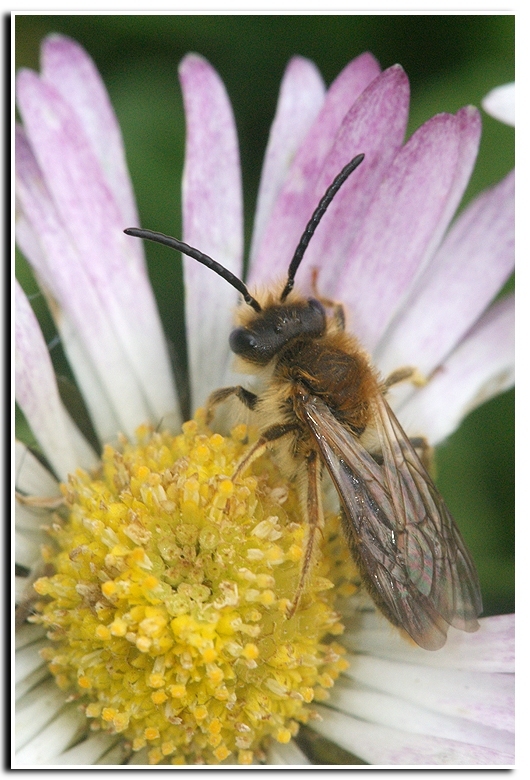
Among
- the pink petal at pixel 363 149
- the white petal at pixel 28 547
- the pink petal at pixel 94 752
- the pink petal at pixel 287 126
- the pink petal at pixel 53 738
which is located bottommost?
the pink petal at pixel 94 752

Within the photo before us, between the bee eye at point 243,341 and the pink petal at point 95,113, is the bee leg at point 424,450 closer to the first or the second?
the bee eye at point 243,341

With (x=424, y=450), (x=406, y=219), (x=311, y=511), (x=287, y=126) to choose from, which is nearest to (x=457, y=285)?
(x=406, y=219)

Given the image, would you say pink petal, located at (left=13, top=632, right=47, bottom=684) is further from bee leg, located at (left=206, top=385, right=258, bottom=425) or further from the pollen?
bee leg, located at (left=206, top=385, right=258, bottom=425)

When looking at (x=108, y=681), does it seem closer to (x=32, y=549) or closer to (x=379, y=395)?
(x=32, y=549)

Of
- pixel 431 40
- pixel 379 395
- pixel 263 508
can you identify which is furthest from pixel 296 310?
pixel 431 40

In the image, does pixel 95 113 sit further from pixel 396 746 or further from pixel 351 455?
pixel 396 746

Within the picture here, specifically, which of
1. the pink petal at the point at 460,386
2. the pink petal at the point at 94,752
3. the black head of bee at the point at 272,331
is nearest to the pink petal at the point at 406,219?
the pink petal at the point at 460,386

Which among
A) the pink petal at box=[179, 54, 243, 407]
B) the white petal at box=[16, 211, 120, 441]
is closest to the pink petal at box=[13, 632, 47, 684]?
the white petal at box=[16, 211, 120, 441]
